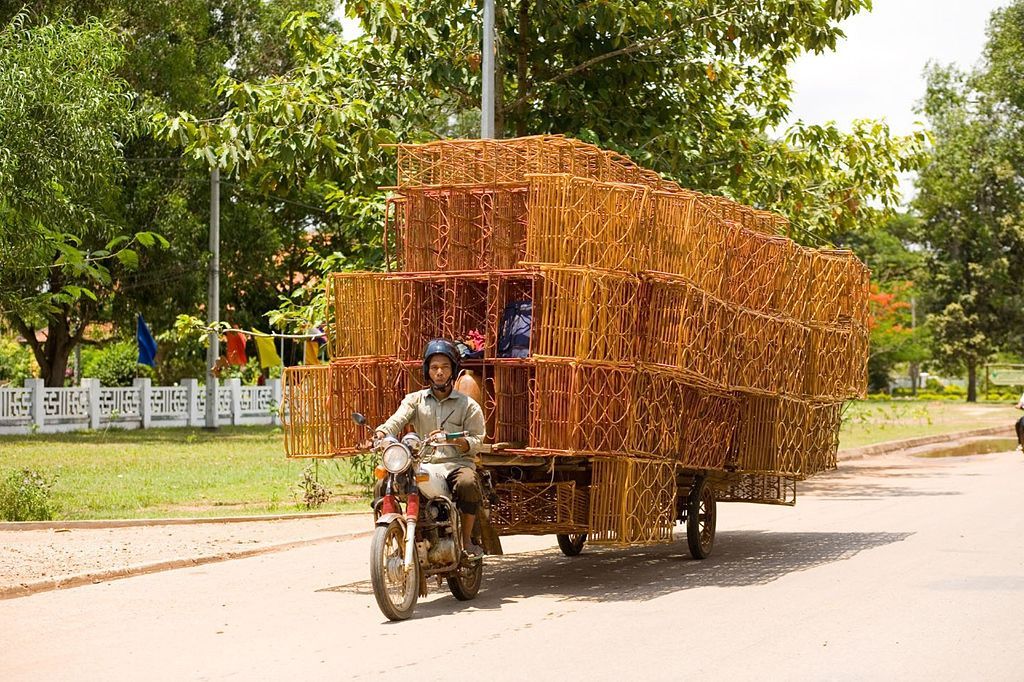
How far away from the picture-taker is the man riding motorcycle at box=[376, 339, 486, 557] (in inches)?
379

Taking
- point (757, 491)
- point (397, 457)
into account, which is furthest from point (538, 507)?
point (757, 491)

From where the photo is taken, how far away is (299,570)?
38.9 ft

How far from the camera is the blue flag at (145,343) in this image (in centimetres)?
4034

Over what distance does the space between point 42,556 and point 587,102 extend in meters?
10.3

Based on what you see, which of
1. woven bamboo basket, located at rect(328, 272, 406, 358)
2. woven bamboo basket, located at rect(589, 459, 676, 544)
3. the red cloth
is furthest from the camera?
the red cloth

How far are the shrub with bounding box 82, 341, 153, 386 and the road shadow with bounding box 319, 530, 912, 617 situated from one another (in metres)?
41.6

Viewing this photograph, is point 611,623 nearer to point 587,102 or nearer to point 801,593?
point 801,593

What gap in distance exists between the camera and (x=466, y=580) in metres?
9.84

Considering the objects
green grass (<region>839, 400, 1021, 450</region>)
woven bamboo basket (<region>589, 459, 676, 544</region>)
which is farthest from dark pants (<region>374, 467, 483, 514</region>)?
green grass (<region>839, 400, 1021, 450</region>)

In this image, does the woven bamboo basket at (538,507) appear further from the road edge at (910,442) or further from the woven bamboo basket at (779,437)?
the road edge at (910,442)

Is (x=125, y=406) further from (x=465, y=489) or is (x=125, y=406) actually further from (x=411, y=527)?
(x=411, y=527)

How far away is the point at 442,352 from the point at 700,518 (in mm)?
3627

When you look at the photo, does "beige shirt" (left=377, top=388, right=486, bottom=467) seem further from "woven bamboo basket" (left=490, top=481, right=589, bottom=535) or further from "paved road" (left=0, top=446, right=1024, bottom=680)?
"paved road" (left=0, top=446, right=1024, bottom=680)

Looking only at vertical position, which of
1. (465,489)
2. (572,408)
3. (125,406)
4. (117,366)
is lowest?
(465,489)
